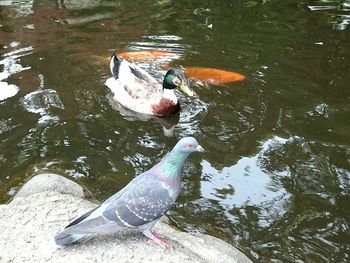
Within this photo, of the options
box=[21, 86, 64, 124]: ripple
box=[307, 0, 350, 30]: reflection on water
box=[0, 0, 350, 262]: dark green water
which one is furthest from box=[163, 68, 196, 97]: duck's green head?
box=[307, 0, 350, 30]: reflection on water

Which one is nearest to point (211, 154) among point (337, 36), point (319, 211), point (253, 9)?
point (319, 211)

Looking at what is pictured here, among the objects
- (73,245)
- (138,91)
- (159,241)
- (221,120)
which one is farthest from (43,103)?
(159,241)

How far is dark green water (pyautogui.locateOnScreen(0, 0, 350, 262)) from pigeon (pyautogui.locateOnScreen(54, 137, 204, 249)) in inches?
46.5

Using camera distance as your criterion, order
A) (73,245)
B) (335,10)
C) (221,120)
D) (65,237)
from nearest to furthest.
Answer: (65,237) → (73,245) → (221,120) → (335,10)

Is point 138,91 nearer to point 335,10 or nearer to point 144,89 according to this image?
point 144,89

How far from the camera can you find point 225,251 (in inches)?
173

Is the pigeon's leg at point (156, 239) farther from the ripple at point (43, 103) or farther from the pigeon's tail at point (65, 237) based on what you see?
the ripple at point (43, 103)

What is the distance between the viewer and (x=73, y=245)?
3781mm

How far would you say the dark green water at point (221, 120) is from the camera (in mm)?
5172

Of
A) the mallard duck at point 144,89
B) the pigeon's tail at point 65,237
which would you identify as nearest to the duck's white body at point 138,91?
the mallard duck at point 144,89

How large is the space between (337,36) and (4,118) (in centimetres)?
530

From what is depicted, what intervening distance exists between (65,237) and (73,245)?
0.48 feet

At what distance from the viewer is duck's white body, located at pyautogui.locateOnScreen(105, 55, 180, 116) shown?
23.6 feet

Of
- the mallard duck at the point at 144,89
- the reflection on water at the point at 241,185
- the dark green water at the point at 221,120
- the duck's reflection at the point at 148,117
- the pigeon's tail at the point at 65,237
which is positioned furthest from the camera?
the mallard duck at the point at 144,89
